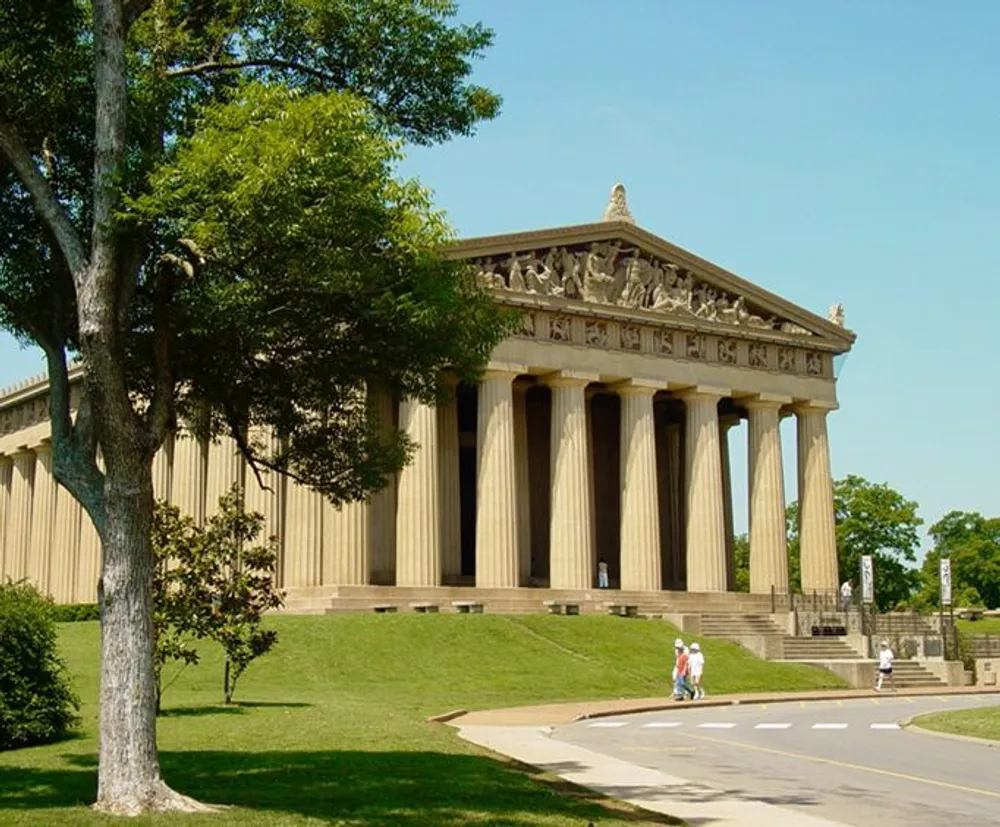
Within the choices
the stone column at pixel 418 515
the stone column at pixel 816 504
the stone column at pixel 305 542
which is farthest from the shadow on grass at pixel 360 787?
the stone column at pixel 816 504

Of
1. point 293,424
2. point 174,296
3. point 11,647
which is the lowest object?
point 11,647

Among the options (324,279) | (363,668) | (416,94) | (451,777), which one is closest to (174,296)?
(324,279)

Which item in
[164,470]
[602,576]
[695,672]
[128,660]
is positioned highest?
[164,470]

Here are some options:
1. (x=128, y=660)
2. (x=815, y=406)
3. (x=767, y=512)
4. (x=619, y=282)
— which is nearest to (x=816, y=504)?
(x=767, y=512)

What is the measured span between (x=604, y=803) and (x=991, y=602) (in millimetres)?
→ 120724

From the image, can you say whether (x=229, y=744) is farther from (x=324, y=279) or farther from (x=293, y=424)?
(x=324, y=279)

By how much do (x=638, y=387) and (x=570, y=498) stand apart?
22.1 ft

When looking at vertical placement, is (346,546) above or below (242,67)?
below

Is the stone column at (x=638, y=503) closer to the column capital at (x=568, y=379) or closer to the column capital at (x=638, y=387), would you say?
the column capital at (x=638, y=387)

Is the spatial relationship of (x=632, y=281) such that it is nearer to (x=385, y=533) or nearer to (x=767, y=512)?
(x=767, y=512)

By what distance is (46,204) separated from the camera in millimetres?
17625

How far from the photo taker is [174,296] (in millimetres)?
19828

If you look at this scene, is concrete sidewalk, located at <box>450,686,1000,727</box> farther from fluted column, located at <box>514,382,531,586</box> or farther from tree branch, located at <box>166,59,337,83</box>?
fluted column, located at <box>514,382,531,586</box>

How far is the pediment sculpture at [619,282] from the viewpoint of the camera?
61.1 m
